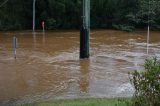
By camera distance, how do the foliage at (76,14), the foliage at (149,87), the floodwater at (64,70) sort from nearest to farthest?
the foliage at (149,87) → the floodwater at (64,70) → the foliage at (76,14)

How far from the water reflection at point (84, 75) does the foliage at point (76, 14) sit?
20464 millimetres

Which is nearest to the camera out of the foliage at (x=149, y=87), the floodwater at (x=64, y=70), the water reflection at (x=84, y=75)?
the foliage at (x=149, y=87)

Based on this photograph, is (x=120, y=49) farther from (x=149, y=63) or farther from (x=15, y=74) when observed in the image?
(x=149, y=63)

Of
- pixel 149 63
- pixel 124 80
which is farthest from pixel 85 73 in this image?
pixel 149 63

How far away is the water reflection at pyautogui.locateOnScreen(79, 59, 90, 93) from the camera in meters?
13.6

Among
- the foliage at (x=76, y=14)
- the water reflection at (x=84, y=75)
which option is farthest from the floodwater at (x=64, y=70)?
the foliage at (x=76, y=14)

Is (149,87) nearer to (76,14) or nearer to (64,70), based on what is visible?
(64,70)

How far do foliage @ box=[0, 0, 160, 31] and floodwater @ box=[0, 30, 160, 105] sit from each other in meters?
11.8

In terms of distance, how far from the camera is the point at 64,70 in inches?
671

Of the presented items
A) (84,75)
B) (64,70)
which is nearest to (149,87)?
(84,75)

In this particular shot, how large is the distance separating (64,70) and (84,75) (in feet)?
4.30

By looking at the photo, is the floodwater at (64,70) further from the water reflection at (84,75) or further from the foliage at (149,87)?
the foliage at (149,87)

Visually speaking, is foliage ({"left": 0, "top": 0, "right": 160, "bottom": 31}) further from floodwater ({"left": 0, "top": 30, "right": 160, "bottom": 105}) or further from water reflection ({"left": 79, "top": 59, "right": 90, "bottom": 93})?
water reflection ({"left": 79, "top": 59, "right": 90, "bottom": 93})

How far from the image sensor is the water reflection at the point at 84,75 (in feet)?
44.6
